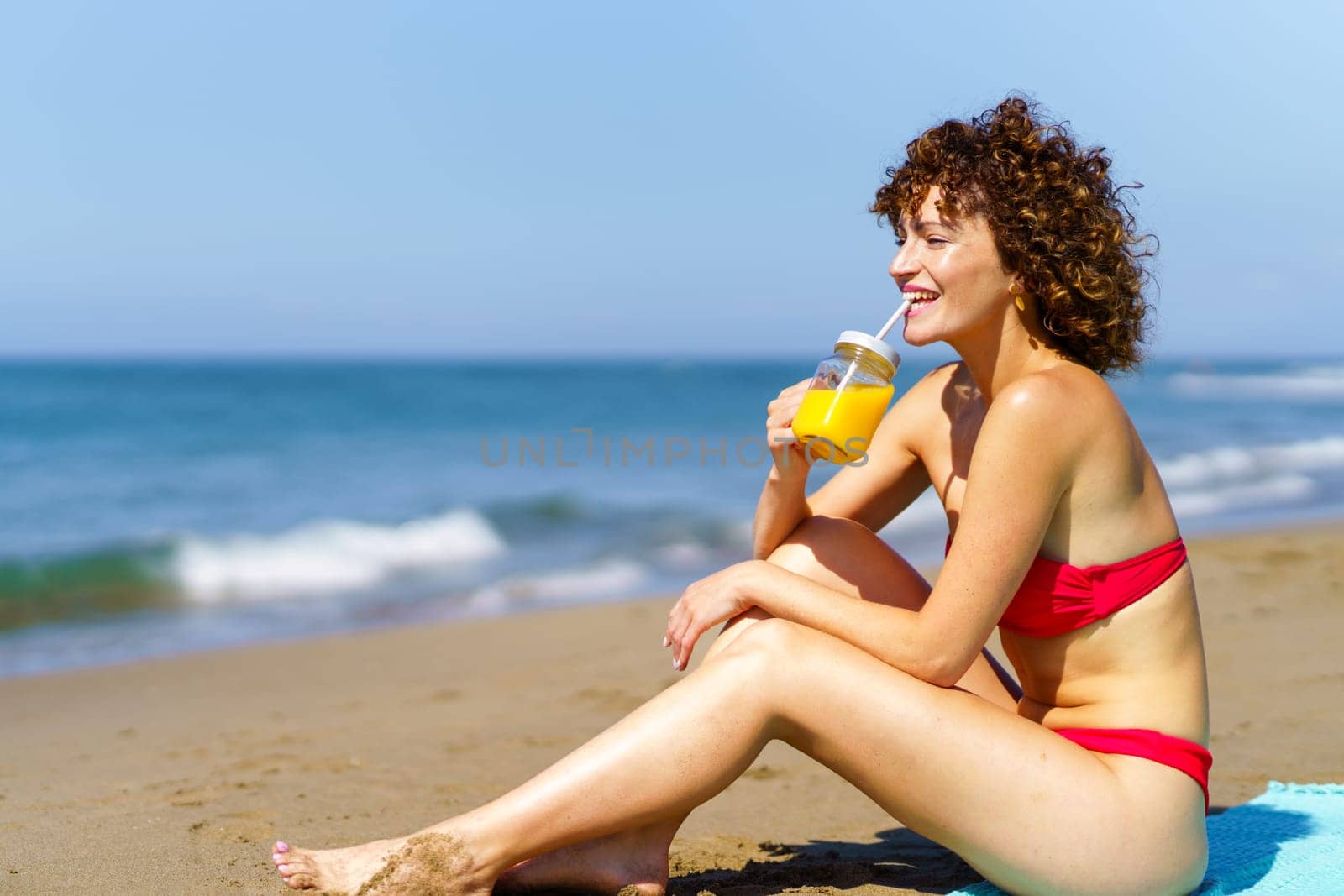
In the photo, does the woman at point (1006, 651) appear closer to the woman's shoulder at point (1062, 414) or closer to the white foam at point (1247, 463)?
the woman's shoulder at point (1062, 414)

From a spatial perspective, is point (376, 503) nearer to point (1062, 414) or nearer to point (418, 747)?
point (418, 747)

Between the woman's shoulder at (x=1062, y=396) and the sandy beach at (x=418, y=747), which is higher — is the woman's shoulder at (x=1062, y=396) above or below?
above

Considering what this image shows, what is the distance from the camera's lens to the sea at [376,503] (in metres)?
7.83

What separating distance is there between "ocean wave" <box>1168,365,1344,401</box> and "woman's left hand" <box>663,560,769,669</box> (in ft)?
103

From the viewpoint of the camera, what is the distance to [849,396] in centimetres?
249

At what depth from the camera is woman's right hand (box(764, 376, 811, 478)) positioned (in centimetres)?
266

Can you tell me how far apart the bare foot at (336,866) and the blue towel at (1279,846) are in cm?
123

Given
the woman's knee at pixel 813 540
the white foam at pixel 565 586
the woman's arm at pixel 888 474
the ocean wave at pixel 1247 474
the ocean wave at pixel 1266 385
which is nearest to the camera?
the woman's knee at pixel 813 540

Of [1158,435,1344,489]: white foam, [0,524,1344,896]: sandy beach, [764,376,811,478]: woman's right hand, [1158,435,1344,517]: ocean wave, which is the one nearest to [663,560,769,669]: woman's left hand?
[764,376,811,478]: woman's right hand

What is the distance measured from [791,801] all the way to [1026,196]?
2.15m

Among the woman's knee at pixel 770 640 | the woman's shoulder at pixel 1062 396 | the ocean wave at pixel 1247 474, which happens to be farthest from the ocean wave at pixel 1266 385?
the woman's knee at pixel 770 640

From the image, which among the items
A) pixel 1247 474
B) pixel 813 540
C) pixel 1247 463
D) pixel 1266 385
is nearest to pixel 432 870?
pixel 813 540

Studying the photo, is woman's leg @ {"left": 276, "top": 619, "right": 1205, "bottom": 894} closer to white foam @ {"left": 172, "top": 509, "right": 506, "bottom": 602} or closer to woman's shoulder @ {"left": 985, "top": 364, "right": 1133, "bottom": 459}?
woman's shoulder @ {"left": 985, "top": 364, "right": 1133, "bottom": 459}

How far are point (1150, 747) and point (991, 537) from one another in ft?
1.77
